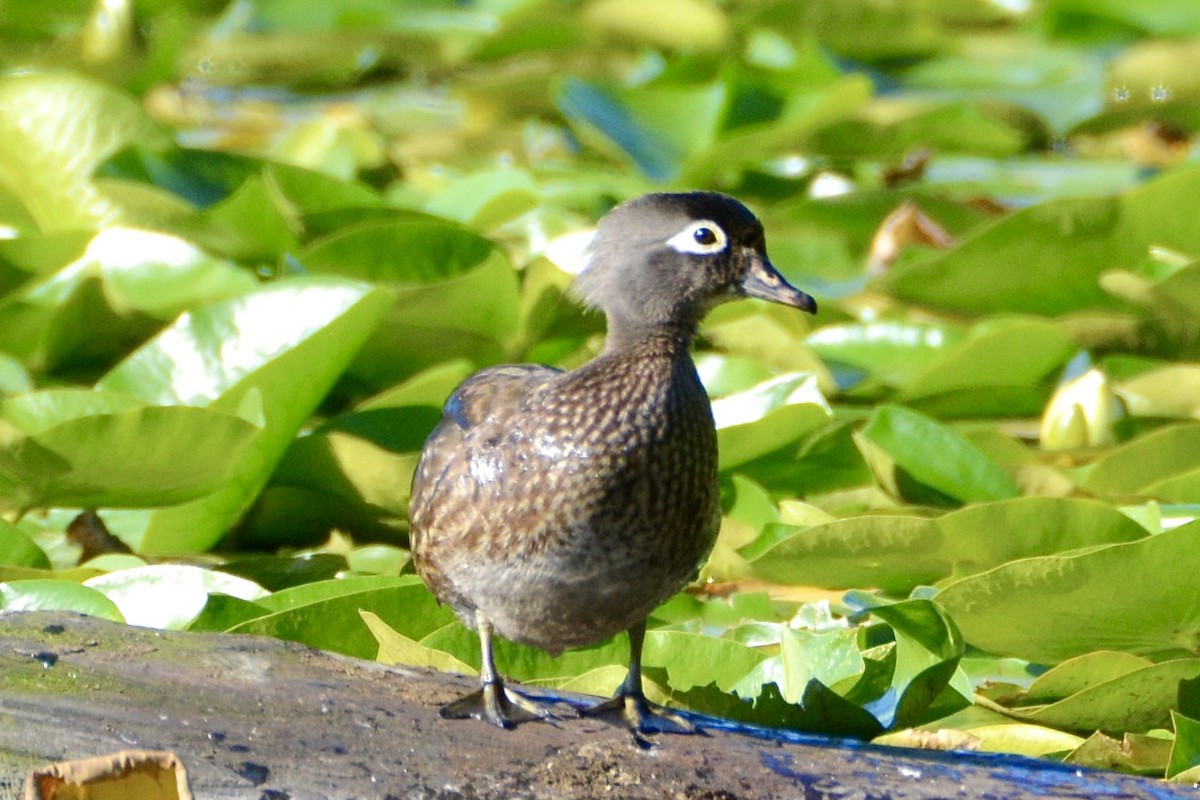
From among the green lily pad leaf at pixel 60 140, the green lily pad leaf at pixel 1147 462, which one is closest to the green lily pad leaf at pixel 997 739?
the green lily pad leaf at pixel 1147 462

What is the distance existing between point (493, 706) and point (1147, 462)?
2095 millimetres

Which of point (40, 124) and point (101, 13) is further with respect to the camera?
point (101, 13)

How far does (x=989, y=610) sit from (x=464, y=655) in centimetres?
106

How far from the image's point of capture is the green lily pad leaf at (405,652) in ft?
10.7

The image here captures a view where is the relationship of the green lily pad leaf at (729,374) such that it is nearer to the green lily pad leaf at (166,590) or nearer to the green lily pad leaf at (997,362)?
the green lily pad leaf at (997,362)

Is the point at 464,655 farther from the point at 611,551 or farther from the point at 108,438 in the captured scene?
the point at 108,438

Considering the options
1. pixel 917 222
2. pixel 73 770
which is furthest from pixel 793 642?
pixel 917 222

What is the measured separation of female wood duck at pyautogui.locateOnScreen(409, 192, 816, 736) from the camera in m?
3.00

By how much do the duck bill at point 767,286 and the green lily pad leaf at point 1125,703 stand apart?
2.93ft

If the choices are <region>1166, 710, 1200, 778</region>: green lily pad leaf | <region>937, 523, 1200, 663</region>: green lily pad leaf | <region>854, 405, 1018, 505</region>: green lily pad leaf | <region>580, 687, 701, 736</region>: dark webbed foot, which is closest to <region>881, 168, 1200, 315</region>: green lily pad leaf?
<region>854, 405, 1018, 505</region>: green lily pad leaf

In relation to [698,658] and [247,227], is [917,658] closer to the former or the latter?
[698,658]

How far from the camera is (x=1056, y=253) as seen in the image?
5418mm

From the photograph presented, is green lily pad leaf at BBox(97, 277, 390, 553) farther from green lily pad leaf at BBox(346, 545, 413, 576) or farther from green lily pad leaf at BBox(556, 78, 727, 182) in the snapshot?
green lily pad leaf at BBox(556, 78, 727, 182)

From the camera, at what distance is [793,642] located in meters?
3.16
